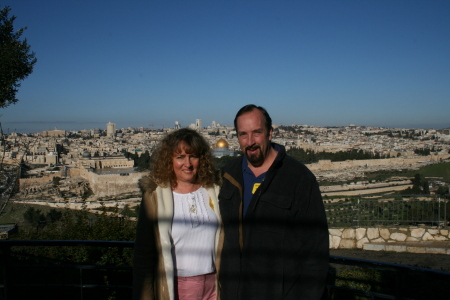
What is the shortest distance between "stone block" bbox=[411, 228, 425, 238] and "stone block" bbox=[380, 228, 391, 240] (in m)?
0.38

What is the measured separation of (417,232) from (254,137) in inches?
214

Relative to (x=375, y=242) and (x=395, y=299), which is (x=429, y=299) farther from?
(x=375, y=242)

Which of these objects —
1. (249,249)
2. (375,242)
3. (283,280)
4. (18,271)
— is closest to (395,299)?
(283,280)

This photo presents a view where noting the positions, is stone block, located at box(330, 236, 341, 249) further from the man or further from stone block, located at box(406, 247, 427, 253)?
the man

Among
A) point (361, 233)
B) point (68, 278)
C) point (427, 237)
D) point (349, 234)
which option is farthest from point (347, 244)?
point (68, 278)

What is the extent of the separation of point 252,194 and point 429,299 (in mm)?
2818

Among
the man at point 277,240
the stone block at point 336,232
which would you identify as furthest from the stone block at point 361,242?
the man at point 277,240

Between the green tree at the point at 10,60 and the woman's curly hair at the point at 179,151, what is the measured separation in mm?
4446

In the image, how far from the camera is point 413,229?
5.94 meters

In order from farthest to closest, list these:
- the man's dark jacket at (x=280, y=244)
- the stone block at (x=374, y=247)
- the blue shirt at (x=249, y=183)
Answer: the stone block at (x=374, y=247) < the blue shirt at (x=249, y=183) < the man's dark jacket at (x=280, y=244)

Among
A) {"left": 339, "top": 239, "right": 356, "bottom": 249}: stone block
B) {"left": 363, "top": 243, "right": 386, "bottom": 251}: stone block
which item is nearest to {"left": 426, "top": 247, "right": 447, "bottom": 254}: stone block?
{"left": 363, "top": 243, "right": 386, "bottom": 251}: stone block

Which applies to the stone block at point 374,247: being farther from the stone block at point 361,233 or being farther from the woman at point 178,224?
the woman at point 178,224

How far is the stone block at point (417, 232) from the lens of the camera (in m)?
5.89

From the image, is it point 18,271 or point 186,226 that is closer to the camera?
point 186,226
